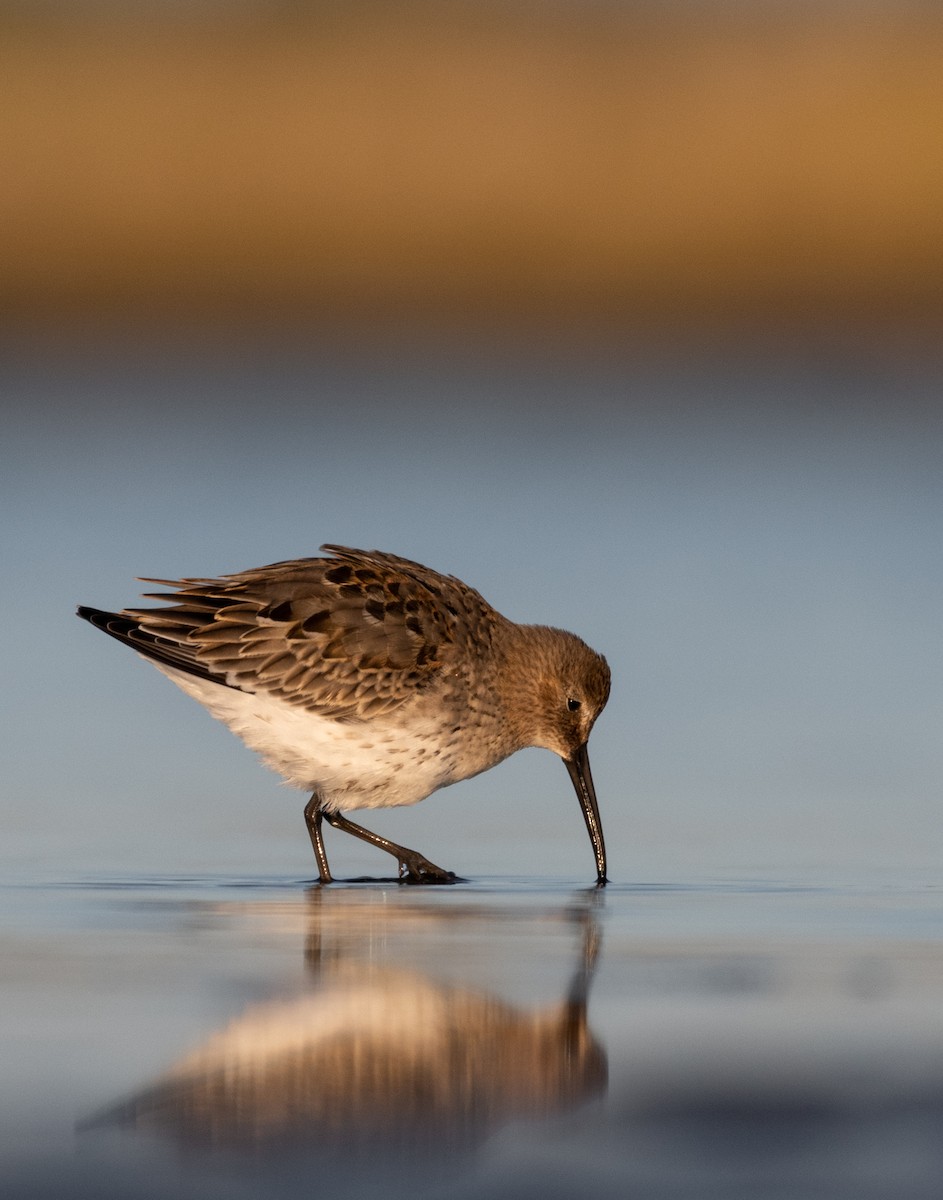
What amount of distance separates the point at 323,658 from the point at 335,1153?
4.63 m

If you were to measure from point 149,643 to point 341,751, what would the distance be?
2.64ft

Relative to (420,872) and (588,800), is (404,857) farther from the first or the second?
(588,800)

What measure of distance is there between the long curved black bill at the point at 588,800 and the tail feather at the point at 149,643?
137 centimetres

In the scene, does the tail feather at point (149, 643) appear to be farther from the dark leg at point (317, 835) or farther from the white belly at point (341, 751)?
the dark leg at point (317, 835)

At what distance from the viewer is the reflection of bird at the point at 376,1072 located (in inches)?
132

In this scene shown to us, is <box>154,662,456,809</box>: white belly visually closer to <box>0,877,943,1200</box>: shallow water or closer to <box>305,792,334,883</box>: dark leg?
<box>305,792,334,883</box>: dark leg

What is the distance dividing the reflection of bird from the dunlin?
9.49 feet

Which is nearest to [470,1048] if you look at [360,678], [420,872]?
[420,872]

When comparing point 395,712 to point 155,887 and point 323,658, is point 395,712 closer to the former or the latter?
point 323,658

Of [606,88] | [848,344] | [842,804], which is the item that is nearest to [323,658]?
[842,804]

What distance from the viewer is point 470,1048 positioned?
395 centimetres

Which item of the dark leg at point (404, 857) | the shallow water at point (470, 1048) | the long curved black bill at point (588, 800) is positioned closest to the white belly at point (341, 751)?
the dark leg at point (404, 857)

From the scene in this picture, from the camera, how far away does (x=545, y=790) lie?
850 cm

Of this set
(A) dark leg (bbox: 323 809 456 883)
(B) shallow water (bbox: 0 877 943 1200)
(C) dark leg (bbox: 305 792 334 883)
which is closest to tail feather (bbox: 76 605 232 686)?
(C) dark leg (bbox: 305 792 334 883)
